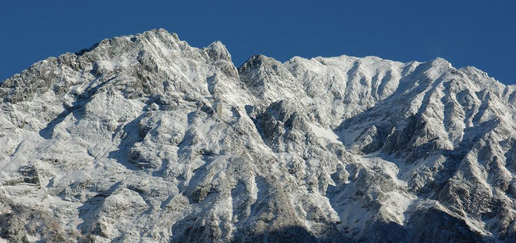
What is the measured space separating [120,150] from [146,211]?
75.3 ft

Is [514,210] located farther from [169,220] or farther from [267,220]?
[169,220]

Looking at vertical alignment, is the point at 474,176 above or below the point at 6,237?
above

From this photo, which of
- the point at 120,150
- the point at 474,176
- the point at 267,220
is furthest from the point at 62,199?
the point at 474,176

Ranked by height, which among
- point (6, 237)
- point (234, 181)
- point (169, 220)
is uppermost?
point (234, 181)

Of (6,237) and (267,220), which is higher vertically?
(267,220)

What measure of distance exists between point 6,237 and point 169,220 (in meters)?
28.8

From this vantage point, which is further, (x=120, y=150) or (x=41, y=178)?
(x=120, y=150)

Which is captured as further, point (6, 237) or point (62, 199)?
point (62, 199)

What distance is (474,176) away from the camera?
19512cm

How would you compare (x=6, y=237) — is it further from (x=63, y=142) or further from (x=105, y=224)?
(x=63, y=142)

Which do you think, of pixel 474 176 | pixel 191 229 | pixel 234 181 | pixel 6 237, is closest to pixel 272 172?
pixel 234 181

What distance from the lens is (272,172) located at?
635ft

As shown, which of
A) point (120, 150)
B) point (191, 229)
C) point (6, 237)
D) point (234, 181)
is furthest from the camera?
point (120, 150)

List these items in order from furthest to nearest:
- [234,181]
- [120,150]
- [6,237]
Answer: [120,150] < [234,181] < [6,237]
